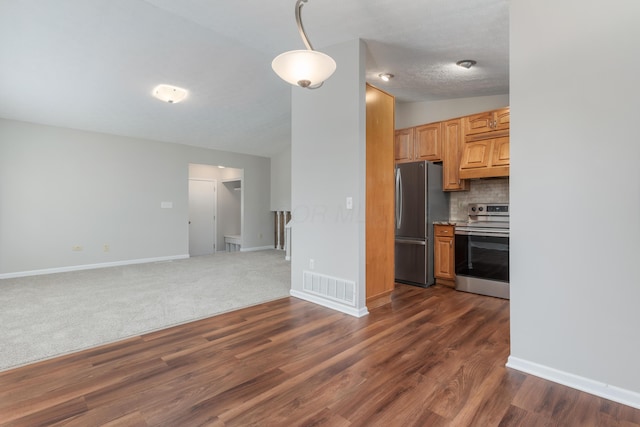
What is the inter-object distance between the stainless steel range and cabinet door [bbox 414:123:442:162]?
97 centimetres

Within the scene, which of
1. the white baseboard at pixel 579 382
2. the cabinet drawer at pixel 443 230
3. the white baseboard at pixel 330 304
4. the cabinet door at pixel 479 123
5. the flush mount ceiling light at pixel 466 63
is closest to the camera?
the white baseboard at pixel 579 382

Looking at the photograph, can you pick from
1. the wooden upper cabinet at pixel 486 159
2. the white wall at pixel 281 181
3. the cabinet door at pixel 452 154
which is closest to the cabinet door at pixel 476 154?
the wooden upper cabinet at pixel 486 159

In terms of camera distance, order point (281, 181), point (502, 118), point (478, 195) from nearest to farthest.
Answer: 1. point (502, 118)
2. point (478, 195)
3. point (281, 181)

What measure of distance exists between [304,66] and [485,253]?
330 centimetres

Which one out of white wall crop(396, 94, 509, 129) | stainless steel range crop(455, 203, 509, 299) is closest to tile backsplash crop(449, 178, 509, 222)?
stainless steel range crop(455, 203, 509, 299)

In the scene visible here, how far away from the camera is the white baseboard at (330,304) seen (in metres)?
3.18

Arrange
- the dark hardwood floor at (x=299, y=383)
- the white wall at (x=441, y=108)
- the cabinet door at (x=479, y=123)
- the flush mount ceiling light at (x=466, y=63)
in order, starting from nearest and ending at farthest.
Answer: the dark hardwood floor at (x=299, y=383) < the flush mount ceiling light at (x=466, y=63) < the cabinet door at (x=479, y=123) < the white wall at (x=441, y=108)

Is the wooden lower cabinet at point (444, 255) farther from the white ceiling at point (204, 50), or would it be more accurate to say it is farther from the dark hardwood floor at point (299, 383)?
the white ceiling at point (204, 50)

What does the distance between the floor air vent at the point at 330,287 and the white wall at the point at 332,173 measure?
0.06 metres

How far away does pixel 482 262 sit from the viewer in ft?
13.0

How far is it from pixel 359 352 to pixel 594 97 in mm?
2261

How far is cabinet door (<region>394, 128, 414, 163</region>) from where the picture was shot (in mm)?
4820

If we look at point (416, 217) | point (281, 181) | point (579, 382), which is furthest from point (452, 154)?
point (281, 181)

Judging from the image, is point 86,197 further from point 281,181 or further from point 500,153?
point 500,153
